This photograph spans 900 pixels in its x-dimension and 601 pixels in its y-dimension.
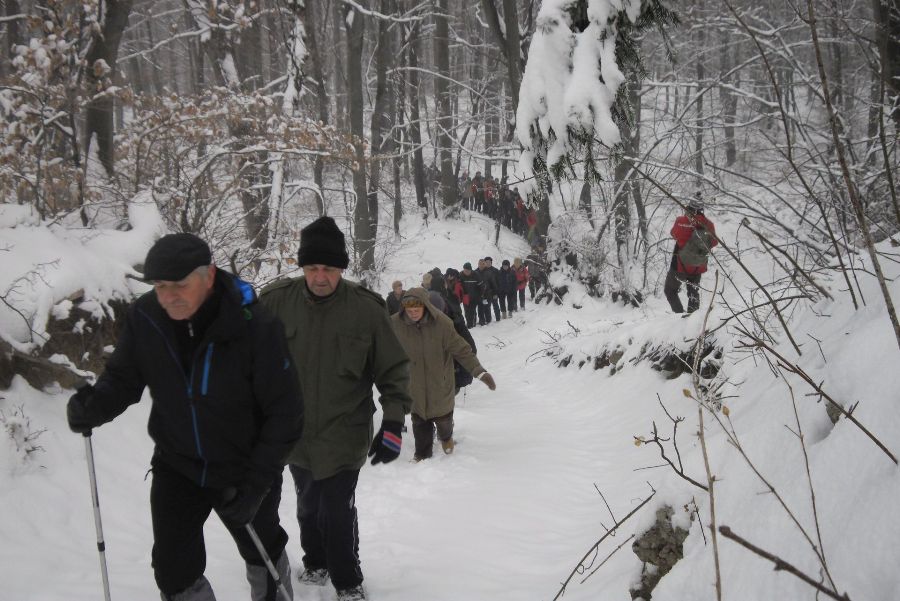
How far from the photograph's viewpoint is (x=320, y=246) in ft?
9.67

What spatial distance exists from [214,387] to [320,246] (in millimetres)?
942

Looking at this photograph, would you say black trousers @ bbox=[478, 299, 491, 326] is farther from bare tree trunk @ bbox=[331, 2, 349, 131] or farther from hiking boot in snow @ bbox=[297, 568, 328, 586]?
hiking boot in snow @ bbox=[297, 568, 328, 586]

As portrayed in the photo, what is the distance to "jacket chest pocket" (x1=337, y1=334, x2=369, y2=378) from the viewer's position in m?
2.99

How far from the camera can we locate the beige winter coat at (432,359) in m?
5.44

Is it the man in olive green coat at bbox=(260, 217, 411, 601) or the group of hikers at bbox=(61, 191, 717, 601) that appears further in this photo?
the man in olive green coat at bbox=(260, 217, 411, 601)

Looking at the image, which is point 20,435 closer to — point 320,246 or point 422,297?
point 320,246

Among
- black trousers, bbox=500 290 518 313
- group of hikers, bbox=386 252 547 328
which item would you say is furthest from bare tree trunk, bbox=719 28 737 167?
black trousers, bbox=500 290 518 313

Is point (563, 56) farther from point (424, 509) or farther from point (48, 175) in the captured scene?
point (48, 175)

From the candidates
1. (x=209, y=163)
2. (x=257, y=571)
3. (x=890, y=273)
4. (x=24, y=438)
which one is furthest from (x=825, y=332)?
(x=209, y=163)

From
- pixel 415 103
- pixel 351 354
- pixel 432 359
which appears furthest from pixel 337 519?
pixel 415 103

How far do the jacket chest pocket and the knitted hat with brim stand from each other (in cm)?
94

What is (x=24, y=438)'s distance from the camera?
363 cm

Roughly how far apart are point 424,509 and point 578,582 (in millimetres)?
1594

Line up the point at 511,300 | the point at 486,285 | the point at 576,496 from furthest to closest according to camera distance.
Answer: the point at 511,300
the point at 486,285
the point at 576,496
